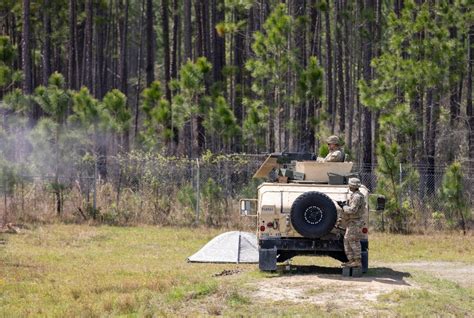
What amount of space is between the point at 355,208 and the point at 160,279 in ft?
11.9

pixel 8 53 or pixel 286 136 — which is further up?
pixel 8 53

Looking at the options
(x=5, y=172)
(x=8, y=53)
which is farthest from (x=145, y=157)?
(x=8, y=53)

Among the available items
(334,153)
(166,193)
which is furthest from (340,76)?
(334,153)

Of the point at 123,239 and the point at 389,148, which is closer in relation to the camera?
the point at 123,239

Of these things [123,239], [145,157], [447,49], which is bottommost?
[123,239]

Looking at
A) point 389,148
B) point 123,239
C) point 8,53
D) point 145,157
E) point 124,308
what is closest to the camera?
point 124,308

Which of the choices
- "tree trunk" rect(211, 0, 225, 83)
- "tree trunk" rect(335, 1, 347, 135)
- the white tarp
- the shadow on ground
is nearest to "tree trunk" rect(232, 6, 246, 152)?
"tree trunk" rect(211, 0, 225, 83)

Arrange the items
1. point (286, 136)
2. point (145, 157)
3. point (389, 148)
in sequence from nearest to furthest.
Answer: point (389, 148) → point (145, 157) → point (286, 136)

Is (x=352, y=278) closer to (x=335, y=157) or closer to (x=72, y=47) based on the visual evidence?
(x=335, y=157)

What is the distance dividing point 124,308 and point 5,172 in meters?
17.5

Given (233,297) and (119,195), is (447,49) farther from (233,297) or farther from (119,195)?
(233,297)

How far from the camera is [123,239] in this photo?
26.3 meters

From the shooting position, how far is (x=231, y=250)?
21.3m

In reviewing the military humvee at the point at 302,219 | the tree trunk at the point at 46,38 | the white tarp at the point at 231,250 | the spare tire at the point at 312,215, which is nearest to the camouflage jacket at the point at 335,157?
the military humvee at the point at 302,219
